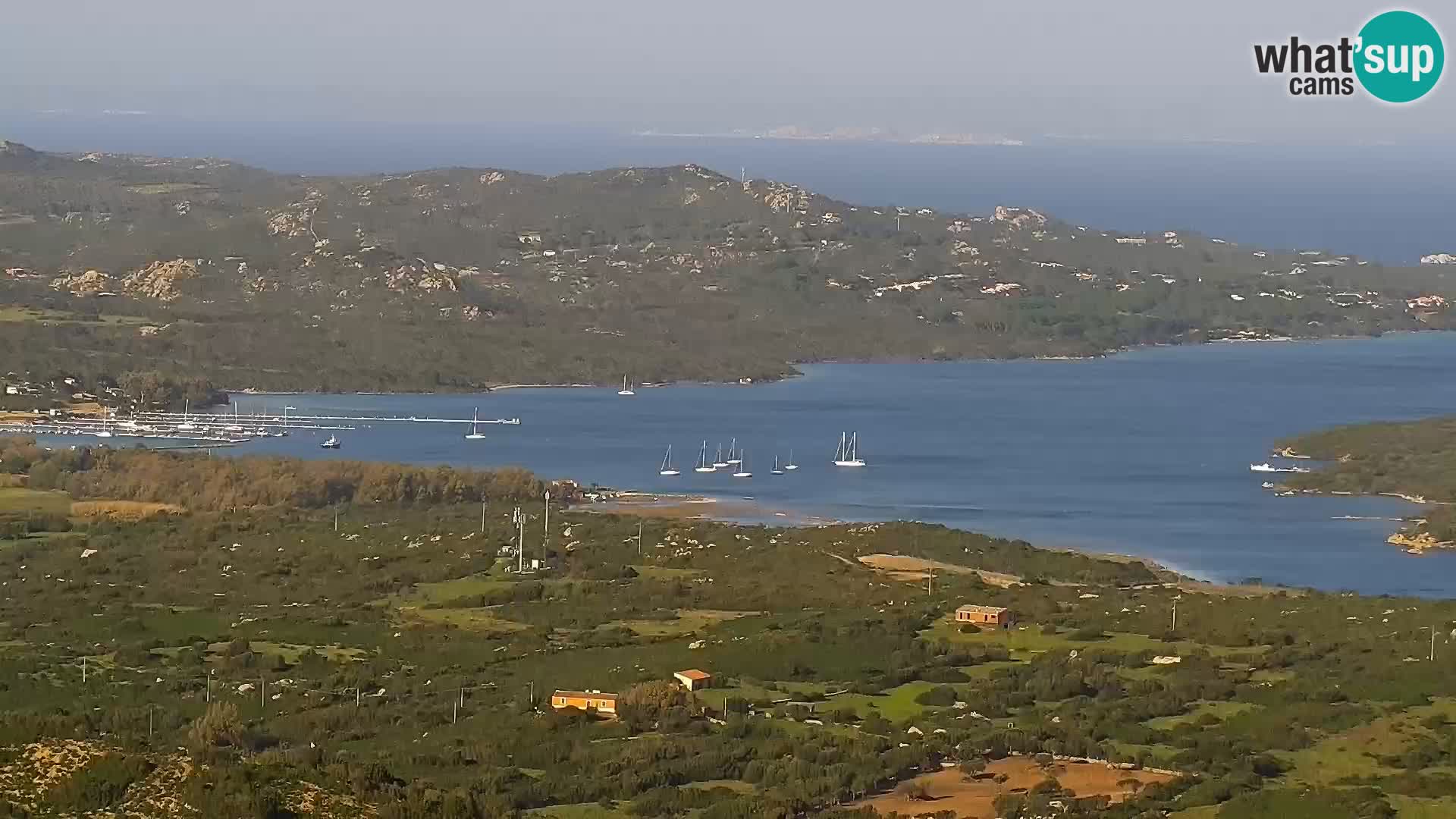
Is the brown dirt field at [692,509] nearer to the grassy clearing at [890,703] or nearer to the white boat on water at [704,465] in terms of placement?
the white boat on water at [704,465]

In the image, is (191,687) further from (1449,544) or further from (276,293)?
(276,293)

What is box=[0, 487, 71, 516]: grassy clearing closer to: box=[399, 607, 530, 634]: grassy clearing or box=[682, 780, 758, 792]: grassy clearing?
box=[399, 607, 530, 634]: grassy clearing

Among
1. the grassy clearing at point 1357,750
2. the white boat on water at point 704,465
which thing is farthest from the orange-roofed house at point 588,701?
the white boat on water at point 704,465

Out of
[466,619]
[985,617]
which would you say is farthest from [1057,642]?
[466,619]

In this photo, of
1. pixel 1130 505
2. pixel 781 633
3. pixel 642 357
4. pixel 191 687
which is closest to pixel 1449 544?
pixel 1130 505

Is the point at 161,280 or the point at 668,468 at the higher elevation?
the point at 161,280

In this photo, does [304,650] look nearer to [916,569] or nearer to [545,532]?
[916,569]
